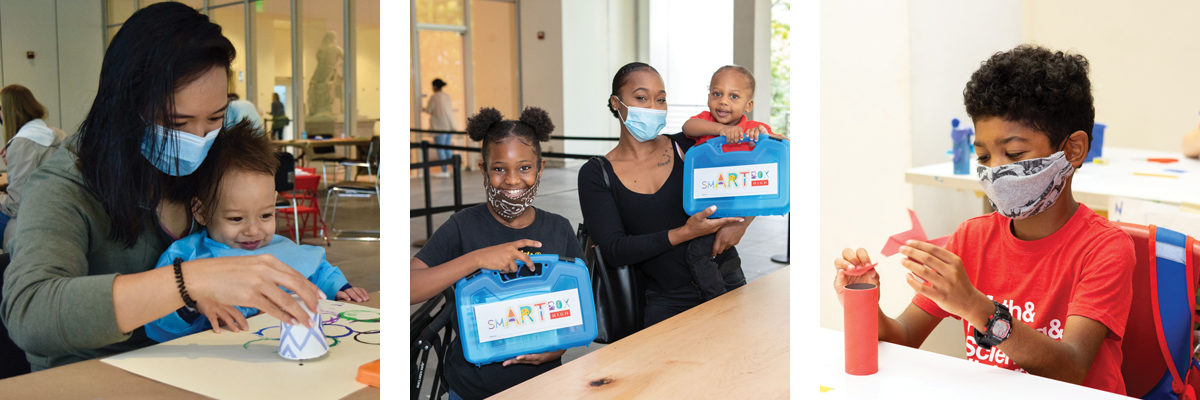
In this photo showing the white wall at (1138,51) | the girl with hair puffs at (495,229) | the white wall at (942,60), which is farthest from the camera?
the white wall at (1138,51)

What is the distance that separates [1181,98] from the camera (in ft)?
8.75

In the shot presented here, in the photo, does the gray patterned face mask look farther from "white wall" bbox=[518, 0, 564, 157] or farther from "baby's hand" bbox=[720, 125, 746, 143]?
"white wall" bbox=[518, 0, 564, 157]

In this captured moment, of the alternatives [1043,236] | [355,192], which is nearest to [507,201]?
[355,192]

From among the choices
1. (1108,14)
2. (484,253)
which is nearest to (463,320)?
(484,253)

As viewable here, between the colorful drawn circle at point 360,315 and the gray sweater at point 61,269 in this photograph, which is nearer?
the gray sweater at point 61,269

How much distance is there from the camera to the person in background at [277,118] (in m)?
1.43

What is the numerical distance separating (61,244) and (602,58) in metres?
1.14

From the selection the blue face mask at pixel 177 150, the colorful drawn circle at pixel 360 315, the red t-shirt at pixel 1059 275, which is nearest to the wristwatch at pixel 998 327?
the red t-shirt at pixel 1059 275

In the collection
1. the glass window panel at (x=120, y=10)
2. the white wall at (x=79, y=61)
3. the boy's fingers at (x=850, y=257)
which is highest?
the glass window panel at (x=120, y=10)

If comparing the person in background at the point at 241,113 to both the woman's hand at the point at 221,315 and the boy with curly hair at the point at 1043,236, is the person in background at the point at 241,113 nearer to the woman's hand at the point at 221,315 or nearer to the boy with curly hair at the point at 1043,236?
the woman's hand at the point at 221,315

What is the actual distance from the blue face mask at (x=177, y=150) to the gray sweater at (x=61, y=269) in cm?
11

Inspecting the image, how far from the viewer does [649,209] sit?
6.56ft

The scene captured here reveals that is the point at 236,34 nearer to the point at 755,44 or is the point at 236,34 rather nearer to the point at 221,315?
the point at 221,315

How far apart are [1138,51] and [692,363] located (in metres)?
2.12
